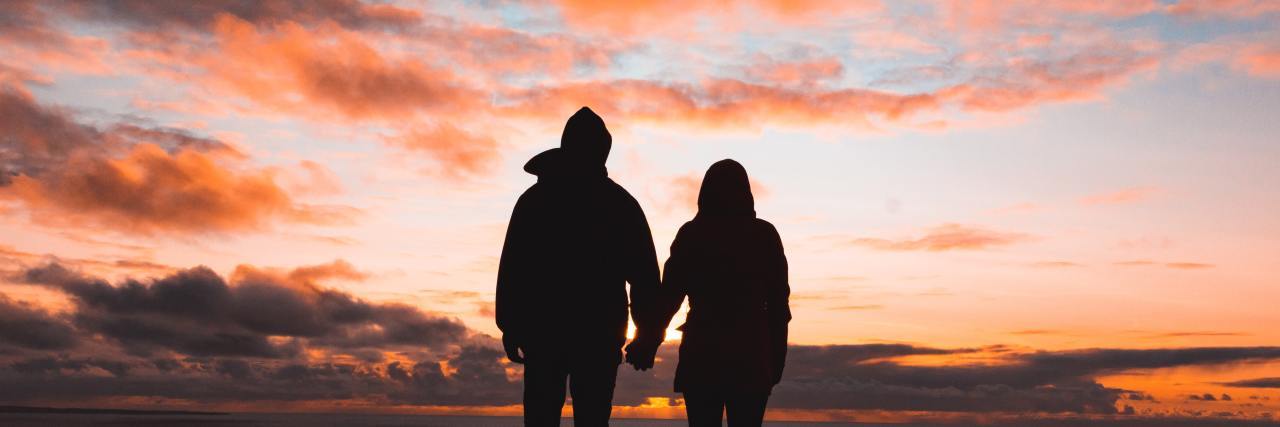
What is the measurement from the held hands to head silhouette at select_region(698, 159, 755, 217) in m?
1.22

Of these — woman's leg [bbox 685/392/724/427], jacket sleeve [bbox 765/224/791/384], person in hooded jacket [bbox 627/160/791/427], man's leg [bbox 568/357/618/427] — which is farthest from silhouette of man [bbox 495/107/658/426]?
jacket sleeve [bbox 765/224/791/384]

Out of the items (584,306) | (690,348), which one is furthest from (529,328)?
(690,348)

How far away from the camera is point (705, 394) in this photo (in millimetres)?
9133

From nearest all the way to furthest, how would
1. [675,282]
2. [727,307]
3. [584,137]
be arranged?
1. [584,137]
2. [727,307]
3. [675,282]

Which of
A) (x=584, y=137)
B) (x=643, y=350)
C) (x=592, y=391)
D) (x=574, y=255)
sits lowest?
(x=592, y=391)

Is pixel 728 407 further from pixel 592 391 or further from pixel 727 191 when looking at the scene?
pixel 727 191

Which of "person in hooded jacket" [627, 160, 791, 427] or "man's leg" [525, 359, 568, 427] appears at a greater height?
"person in hooded jacket" [627, 160, 791, 427]

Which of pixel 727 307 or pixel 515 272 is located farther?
pixel 727 307

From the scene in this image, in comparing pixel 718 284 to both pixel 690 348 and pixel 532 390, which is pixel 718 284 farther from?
pixel 532 390

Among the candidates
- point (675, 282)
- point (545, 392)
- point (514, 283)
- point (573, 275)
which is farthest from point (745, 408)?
point (514, 283)

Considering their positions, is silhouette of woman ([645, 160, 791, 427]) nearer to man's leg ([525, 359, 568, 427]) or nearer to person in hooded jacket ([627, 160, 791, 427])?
person in hooded jacket ([627, 160, 791, 427])

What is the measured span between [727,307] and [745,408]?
897 mm

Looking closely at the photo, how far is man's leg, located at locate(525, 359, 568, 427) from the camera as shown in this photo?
8477mm

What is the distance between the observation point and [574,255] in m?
8.56
